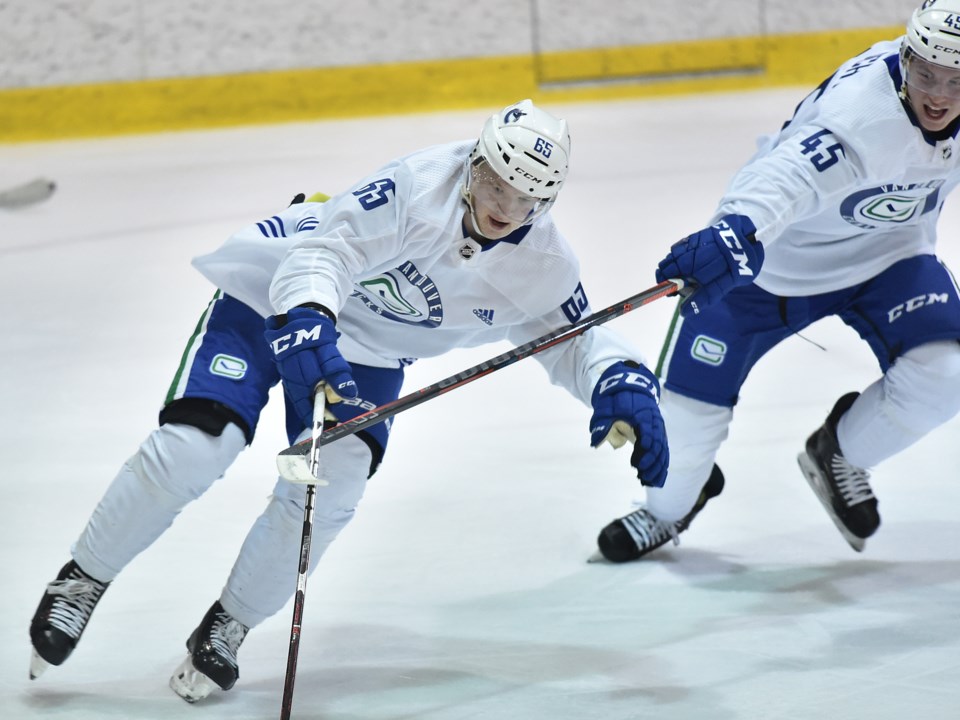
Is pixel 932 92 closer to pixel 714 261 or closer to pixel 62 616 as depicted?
pixel 714 261

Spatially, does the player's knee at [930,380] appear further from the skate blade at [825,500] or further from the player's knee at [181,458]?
the player's knee at [181,458]

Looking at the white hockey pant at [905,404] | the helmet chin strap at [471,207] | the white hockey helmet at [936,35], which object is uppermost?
the white hockey helmet at [936,35]

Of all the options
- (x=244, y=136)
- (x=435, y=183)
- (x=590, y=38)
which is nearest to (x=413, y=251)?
(x=435, y=183)

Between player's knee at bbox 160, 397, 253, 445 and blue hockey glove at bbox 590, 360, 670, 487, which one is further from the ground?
player's knee at bbox 160, 397, 253, 445

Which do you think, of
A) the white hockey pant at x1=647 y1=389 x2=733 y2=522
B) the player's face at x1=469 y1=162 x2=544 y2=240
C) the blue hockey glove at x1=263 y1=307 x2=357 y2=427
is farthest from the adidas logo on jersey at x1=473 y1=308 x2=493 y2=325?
the white hockey pant at x1=647 y1=389 x2=733 y2=522

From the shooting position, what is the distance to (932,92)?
294 cm

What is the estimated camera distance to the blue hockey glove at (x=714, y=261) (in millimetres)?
2801

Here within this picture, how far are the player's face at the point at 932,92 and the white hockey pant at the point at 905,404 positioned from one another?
48 cm

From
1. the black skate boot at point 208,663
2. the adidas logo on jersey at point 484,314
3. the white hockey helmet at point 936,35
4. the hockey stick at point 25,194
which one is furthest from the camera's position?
the hockey stick at point 25,194

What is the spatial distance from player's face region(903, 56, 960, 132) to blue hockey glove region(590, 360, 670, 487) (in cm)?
89

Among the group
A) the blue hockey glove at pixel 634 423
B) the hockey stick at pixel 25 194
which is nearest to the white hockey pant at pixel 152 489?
the blue hockey glove at pixel 634 423

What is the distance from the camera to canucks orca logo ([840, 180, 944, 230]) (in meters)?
3.06

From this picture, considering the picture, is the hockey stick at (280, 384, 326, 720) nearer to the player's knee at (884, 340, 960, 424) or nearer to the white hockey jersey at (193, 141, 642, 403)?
the white hockey jersey at (193, 141, 642, 403)

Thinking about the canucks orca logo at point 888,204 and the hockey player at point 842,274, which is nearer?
the hockey player at point 842,274
